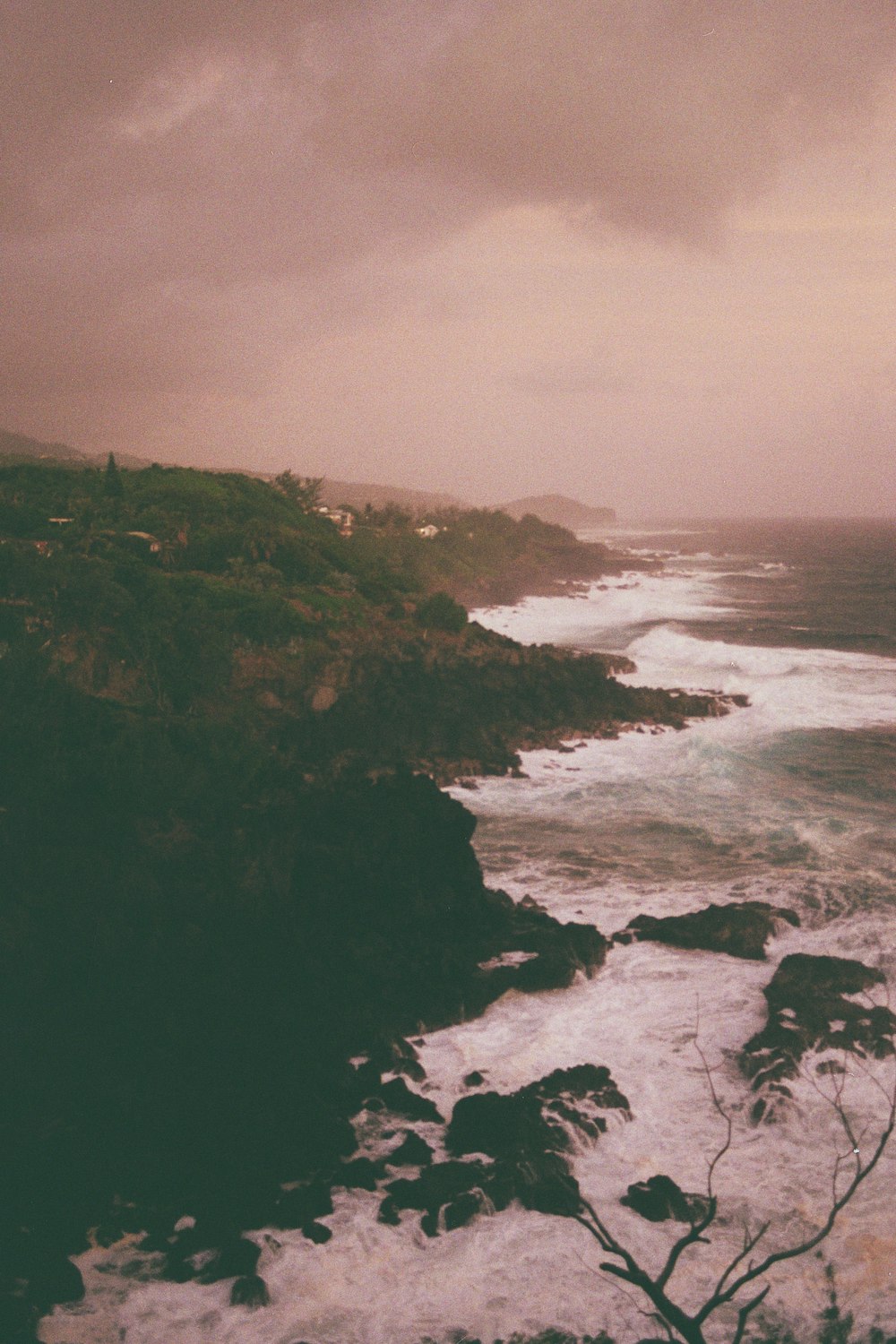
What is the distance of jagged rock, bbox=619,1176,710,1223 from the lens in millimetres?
10562

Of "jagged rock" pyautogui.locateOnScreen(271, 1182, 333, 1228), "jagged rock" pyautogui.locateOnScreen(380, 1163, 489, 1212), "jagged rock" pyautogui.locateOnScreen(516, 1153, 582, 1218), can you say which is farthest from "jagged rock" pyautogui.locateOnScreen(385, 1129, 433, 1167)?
"jagged rock" pyautogui.locateOnScreen(516, 1153, 582, 1218)

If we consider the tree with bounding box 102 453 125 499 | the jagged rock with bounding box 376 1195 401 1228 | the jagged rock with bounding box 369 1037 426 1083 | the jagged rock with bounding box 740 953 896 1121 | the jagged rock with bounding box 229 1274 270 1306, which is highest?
the tree with bounding box 102 453 125 499

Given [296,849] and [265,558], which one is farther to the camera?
[265,558]

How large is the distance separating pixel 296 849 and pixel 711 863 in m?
10.3

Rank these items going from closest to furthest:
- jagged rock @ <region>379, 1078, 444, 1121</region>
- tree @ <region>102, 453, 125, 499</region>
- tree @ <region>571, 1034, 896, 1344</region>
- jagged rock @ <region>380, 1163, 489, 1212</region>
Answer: tree @ <region>571, 1034, 896, 1344</region>
jagged rock @ <region>380, 1163, 489, 1212</region>
jagged rock @ <region>379, 1078, 444, 1121</region>
tree @ <region>102, 453, 125, 499</region>

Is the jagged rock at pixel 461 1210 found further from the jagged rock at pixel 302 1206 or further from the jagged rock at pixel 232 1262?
the jagged rock at pixel 232 1262

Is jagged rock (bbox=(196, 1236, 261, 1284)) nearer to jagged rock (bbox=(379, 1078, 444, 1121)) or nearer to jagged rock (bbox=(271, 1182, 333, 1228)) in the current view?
jagged rock (bbox=(271, 1182, 333, 1228))

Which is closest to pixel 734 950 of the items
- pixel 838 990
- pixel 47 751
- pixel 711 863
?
pixel 838 990

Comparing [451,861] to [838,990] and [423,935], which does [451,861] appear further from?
[838,990]

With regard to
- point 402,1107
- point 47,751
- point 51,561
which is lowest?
point 402,1107

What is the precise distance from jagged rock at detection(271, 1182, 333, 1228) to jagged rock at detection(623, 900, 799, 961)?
26.8 ft

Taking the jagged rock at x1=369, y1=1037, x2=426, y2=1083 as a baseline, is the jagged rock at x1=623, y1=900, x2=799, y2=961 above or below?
above

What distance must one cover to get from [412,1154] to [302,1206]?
155 cm

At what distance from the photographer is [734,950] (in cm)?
1664
